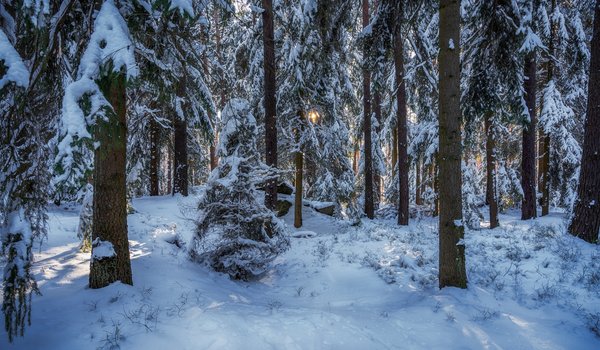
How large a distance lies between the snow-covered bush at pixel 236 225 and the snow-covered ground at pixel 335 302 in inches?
14.3

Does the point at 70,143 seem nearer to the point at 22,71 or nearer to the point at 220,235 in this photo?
the point at 22,71

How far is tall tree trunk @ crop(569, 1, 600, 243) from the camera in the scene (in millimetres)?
7379

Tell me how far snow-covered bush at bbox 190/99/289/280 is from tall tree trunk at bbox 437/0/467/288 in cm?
356

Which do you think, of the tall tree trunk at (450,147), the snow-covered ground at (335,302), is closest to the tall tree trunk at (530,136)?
the snow-covered ground at (335,302)

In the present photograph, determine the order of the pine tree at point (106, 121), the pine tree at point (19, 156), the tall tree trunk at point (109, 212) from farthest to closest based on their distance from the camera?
the tall tree trunk at point (109, 212)
the pine tree at point (106, 121)
the pine tree at point (19, 156)

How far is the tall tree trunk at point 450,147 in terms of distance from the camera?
5.55m

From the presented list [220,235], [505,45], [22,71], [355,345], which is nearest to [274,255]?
[220,235]

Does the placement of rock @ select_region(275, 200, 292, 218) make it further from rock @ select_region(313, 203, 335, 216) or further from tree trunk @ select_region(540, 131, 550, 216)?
tree trunk @ select_region(540, 131, 550, 216)

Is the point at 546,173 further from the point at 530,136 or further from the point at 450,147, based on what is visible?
the point at 450,147

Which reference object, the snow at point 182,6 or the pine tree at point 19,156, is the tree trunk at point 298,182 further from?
the pine tree at point 19,156

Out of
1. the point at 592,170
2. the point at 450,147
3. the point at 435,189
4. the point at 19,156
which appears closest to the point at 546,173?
the point at 435,189

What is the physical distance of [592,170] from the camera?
24.4 feet

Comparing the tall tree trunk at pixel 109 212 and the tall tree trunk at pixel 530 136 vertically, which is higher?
the tall tree trunk at pixel 530 136

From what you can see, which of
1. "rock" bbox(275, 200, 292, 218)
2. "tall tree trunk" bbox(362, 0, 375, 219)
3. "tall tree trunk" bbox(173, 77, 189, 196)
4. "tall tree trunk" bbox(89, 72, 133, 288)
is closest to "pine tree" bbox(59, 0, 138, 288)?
"tall tree trunk" bbox(89, 72, 133, 288)
